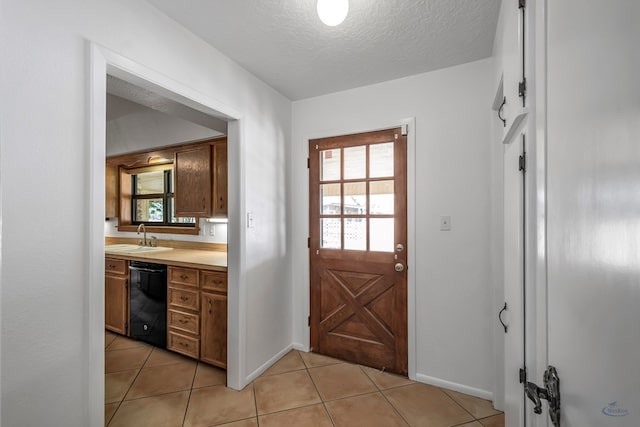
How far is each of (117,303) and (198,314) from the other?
4.22 feet

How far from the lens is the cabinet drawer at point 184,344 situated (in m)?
2.55

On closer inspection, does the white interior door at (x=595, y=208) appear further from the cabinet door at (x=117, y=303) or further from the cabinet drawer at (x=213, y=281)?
the cabinet door at (x=117, y=303)

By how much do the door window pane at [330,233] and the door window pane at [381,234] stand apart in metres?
0.31

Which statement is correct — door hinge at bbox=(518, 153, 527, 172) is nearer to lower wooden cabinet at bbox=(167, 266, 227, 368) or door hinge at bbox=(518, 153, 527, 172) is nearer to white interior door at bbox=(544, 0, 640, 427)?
white interior door at bbox=(544, 0, 640, 427)

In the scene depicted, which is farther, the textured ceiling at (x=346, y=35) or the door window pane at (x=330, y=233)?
the door window pane at (x=330, y=233)

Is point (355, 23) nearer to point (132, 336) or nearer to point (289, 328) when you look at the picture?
point (289, 328)

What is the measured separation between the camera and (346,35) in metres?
1.87

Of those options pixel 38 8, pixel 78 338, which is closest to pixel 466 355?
pixel 78 338

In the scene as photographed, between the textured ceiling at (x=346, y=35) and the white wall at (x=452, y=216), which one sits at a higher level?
the textured ceiling at (x=346, y=35)

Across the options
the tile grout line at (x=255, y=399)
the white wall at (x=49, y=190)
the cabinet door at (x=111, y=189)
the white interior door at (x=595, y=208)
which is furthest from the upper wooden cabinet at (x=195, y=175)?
the white interior door at (x=595, y=208)

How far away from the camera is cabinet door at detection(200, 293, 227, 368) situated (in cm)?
241

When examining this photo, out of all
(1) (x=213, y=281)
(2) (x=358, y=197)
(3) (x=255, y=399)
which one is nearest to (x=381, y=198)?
(2) (x=358, y=197)

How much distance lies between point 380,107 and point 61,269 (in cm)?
238

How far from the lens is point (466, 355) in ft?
7.16
